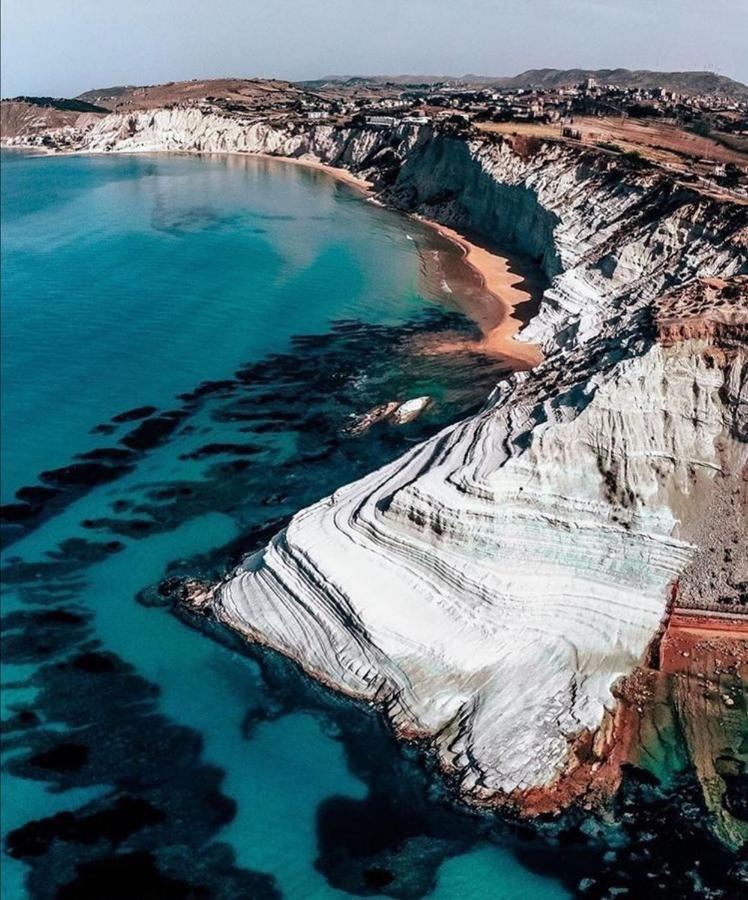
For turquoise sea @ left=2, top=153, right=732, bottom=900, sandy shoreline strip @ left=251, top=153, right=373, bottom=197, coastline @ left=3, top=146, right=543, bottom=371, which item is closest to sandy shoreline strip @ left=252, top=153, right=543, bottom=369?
coastline @ left=3, top=146, right=543, bottom=371

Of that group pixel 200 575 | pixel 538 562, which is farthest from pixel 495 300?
pixel 538 562

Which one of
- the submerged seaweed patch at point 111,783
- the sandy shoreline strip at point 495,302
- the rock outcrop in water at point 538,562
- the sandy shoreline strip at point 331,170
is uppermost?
the sandy shoreline strip at point 331,170

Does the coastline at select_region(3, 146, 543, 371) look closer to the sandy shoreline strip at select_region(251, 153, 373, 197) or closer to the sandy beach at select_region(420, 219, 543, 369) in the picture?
the sandy beach at select_region(420, 219, 543, 369)

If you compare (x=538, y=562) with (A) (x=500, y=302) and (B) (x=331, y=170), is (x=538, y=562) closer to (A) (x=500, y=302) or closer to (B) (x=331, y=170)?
(A) (x=500, y=302)

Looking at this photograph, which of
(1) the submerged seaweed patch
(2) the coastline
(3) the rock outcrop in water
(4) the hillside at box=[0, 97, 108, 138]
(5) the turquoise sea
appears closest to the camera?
(1) the submerged seaweed patch

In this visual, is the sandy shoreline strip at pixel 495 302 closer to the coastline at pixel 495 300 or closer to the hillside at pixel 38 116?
the coastline at pixel 495 300

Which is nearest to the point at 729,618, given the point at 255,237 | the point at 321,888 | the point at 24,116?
the point at 321,888

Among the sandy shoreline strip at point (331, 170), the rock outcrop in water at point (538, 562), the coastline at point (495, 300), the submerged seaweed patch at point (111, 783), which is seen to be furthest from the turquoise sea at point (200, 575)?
the sandy shoreline strip at point (331, 170)
